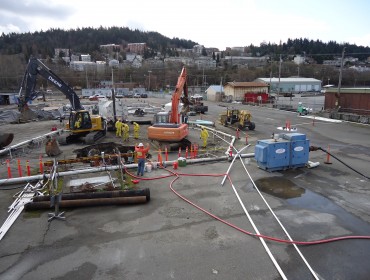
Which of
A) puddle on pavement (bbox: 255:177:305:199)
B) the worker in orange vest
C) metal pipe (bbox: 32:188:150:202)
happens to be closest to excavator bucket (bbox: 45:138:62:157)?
the worker in orange vest

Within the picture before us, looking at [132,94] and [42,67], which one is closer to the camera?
[42,67]

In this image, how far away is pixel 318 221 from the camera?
8.78 m

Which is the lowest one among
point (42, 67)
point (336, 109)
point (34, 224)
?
point (34, 224)

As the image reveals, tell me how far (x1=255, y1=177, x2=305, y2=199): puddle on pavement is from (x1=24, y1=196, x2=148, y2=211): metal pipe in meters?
5.10

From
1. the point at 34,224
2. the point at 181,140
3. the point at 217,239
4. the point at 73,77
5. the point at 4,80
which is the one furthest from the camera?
the point at 73,77

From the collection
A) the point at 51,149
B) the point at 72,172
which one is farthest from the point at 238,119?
the point at 72,172

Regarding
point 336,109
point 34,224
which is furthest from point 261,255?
point 336,109

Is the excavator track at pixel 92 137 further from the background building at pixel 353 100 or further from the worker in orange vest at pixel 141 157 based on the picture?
the background building at pixel 353 100

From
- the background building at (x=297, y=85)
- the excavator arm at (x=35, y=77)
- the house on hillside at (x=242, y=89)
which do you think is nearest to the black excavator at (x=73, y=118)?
the excavator arm at (x=35, y=77)

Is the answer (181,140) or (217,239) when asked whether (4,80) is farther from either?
(217,239)

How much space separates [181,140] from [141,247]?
1153cm

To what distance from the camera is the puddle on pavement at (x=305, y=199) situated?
8.66m

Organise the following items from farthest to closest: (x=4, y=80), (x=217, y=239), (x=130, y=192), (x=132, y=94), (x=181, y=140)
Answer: (x=4, y=80)
(x=132, y=94)
(x=181, y=140)
(x=130, y=192)
(x=217, y=239)

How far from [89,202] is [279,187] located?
7.63 meters
